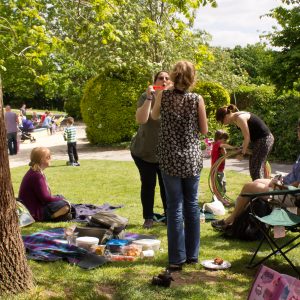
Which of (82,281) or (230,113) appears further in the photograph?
(230,113)

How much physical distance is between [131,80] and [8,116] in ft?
14.6

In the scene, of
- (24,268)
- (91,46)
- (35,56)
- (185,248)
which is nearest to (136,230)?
(185,248)

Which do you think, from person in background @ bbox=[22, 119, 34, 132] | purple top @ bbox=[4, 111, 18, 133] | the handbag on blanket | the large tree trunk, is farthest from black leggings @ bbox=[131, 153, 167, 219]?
person in background @ bbox=[22, 119, 34, 132]

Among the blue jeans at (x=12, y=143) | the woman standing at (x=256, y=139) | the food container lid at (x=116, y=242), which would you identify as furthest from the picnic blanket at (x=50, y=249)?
the blue jeans at (x=12, y=143)

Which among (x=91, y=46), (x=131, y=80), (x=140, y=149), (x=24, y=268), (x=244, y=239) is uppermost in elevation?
(x=91, y=46)

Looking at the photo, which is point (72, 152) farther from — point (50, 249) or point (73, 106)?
point (73, 106)

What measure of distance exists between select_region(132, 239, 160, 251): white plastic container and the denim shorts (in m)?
1.65

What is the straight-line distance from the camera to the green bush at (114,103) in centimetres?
1755

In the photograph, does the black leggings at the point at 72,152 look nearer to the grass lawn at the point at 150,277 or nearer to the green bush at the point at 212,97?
the green bush at the point at 212,97

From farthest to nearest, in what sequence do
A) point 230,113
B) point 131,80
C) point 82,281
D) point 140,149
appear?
point 131,80
point 230,113
point 140,149
point 82,281

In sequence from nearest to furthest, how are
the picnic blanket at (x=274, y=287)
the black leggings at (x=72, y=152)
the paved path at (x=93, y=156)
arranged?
the picnic blanket at (x=274, y=287)
the paved path at (x=93, y=156)
the black leggings at (x=72, y=152)

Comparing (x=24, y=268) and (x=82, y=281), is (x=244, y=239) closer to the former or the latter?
(x=82, y=281)

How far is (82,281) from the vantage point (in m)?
3.94

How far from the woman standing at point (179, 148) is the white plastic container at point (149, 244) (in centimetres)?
60
